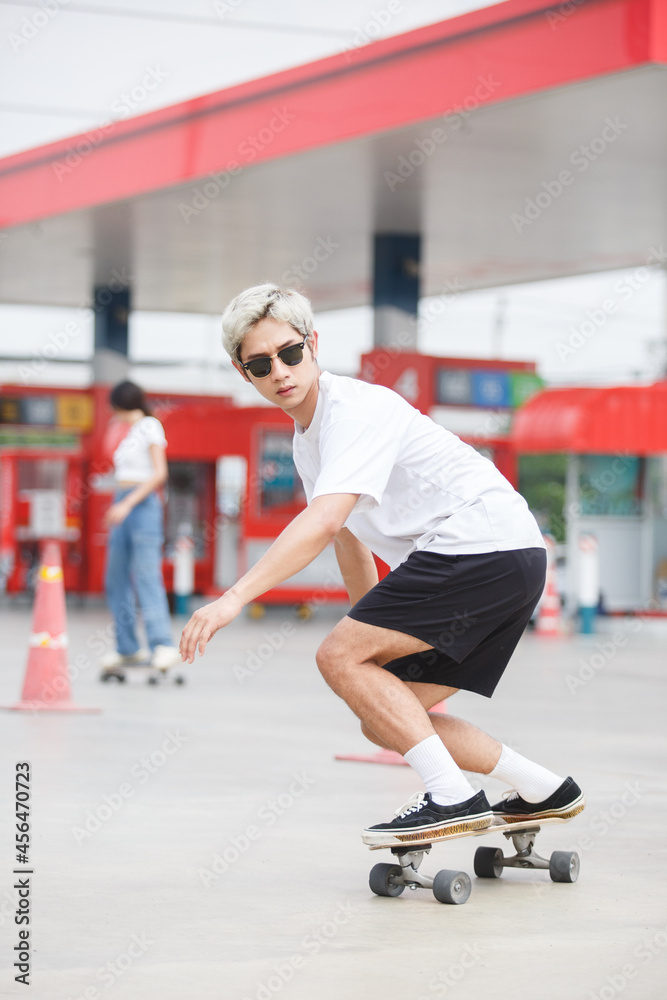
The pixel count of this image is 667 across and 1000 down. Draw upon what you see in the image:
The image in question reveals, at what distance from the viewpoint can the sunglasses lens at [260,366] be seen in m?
3.63

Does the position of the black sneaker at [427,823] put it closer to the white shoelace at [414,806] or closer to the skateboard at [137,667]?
the white shoelace at [414,806]

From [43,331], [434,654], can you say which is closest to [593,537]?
[434,654]

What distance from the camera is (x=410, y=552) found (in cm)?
381

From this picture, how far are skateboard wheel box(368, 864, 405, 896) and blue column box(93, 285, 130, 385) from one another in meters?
17.1

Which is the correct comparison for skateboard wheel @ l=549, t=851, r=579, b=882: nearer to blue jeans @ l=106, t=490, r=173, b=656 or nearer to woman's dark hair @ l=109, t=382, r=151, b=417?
blue jeans @ l=106, t=490, r=173, b=656

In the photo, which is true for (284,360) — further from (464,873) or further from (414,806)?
(464,873)

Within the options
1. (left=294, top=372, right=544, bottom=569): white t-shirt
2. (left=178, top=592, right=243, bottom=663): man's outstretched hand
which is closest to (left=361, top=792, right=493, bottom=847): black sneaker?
(left=294, top=372, right=544, bottom=569): white t-shirt

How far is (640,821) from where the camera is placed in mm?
4855

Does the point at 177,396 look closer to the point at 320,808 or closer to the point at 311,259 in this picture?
the point at 311,259

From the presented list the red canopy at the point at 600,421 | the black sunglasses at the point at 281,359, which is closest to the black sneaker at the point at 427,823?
the black sunglasses at the point at 281,359

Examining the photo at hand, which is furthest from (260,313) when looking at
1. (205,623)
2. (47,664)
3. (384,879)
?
(47,664)

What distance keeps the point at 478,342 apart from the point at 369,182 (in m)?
28.2

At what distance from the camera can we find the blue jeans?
848cm

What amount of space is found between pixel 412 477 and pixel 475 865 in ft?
3.86
